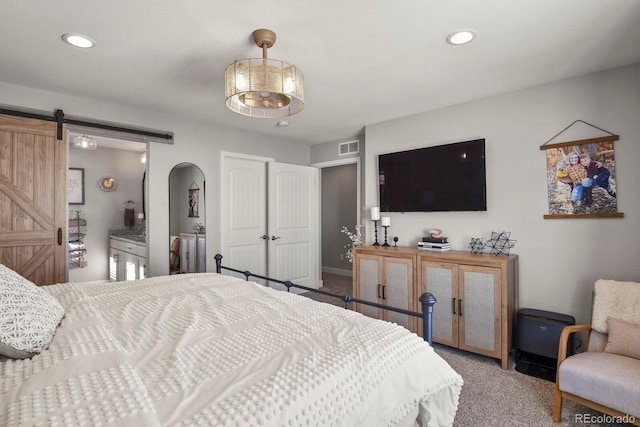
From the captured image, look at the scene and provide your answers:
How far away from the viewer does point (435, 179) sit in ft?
11.3

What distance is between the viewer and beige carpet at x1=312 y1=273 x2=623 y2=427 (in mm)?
1986

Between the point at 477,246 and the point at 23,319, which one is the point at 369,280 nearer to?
the point at 477,246

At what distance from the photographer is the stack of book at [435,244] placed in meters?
3.27

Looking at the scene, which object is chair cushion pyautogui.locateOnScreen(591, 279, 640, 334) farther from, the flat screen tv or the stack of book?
the stack of book

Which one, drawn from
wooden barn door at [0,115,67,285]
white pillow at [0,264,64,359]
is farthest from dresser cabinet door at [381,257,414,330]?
wooden barn door at [0,115,67,285]

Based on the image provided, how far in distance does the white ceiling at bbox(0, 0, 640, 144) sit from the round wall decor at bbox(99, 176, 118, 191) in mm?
2440

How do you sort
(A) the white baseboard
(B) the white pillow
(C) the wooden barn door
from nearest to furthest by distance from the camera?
(B) the white pillow
(C) the wooden barn door
(A) the white baseboard

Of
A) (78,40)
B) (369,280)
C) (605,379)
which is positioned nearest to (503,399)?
(605,379)

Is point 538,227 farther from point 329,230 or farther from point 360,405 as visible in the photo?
point 329,230

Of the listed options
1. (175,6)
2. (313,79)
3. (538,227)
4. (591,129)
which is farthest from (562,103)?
(175,6)

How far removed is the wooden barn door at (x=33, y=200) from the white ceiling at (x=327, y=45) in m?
0.40

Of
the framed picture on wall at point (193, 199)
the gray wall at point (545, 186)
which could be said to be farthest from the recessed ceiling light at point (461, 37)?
the framed picture on wall at point (193, 199)

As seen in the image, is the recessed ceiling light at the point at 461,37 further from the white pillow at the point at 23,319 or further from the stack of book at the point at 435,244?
the white pillow at the point at 23,319

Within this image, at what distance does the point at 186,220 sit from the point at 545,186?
146 inches
